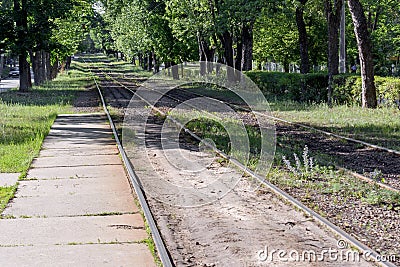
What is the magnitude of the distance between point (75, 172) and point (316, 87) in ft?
64.0

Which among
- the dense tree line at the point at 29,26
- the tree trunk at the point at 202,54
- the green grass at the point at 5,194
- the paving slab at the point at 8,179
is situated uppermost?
the dense tree line at the point at 29,26

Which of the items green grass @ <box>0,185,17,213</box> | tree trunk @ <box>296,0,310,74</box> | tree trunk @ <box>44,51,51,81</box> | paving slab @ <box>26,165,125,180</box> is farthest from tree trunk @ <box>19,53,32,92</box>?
green grass @ <box>0,185,17,213</box>

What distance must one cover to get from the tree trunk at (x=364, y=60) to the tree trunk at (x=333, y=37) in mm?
3167

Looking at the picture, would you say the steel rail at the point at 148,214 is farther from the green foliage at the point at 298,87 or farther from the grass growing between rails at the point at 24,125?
the green foliage at the point at 298,87

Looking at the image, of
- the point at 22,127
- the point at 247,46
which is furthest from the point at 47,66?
the point at 22,127

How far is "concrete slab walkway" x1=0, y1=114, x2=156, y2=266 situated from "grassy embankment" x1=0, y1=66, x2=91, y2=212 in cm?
33

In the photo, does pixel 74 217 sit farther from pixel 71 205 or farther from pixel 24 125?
pixel 24 125

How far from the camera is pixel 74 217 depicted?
28.1 feet

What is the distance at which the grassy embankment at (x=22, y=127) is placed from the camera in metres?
12.7

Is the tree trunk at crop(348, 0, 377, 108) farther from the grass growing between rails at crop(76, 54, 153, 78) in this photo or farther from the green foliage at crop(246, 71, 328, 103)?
the grass growing between rails at crop(76, 54, 153, 78)

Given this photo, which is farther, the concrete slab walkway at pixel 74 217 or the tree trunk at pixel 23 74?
the tree trunk at pixel 23 74

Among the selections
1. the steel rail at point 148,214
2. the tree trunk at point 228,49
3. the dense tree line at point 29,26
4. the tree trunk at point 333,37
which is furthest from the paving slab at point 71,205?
the tree trunk at point 228,49

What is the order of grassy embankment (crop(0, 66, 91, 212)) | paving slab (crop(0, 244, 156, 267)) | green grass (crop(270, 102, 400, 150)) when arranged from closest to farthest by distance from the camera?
paving slab (crop(0, 244, 156, 267)), grassy embankment (crop(0, 66, 91, 212)), green grass (crop(270, 102, 400, 150))

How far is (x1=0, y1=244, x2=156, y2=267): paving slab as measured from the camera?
21.6ft
